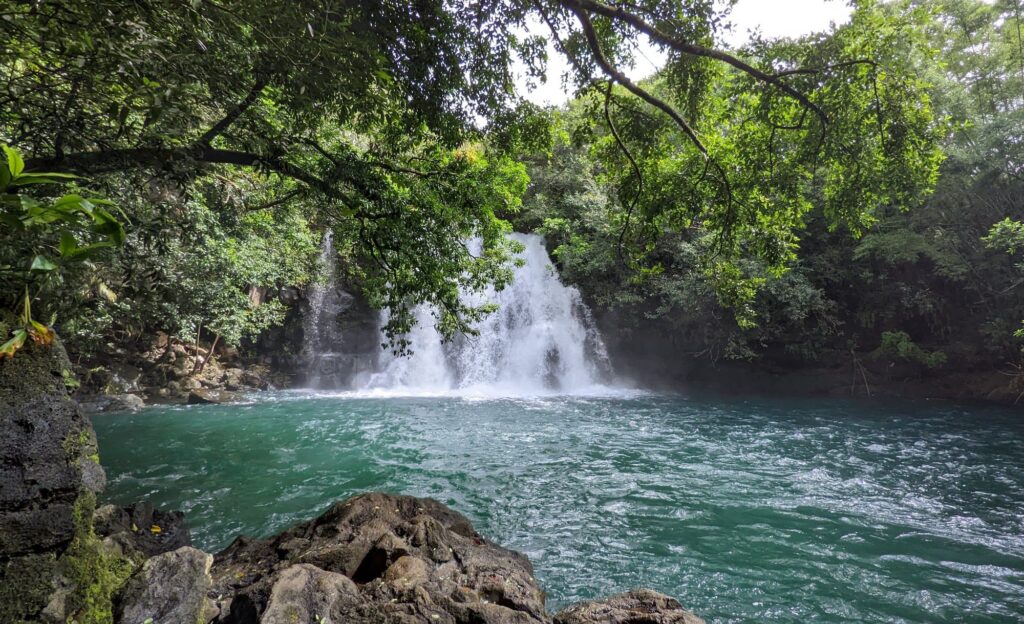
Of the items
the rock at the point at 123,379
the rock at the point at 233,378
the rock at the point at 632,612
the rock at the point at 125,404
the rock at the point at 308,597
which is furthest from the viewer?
the rock at the point at 233,378

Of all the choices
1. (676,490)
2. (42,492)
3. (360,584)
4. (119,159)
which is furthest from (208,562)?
(676,490)

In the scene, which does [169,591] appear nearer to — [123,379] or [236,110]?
[236,110]

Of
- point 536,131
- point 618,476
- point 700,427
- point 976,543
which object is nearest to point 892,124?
point 536,131

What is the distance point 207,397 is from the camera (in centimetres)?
1430

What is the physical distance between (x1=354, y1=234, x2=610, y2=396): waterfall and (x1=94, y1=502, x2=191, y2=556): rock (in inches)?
495

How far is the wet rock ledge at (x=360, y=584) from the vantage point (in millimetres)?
2859

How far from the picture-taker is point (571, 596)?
425 cm

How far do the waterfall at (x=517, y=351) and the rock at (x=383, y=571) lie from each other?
1326cm

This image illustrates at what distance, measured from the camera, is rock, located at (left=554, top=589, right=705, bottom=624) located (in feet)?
10.4

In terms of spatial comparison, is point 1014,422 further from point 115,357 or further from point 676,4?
point 115,357

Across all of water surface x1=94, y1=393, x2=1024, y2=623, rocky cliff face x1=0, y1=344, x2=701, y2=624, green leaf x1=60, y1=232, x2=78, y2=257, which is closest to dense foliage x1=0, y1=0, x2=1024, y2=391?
rocky cliff face x1=0, y1=344, x2=701, y2=624

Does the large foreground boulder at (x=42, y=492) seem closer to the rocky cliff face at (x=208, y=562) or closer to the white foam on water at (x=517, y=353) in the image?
the rocky cliff face at (x=208, y=562)

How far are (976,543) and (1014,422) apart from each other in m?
10.4

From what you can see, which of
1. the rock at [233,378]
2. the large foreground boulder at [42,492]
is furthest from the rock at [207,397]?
the large foreground boulder at [42,492]
